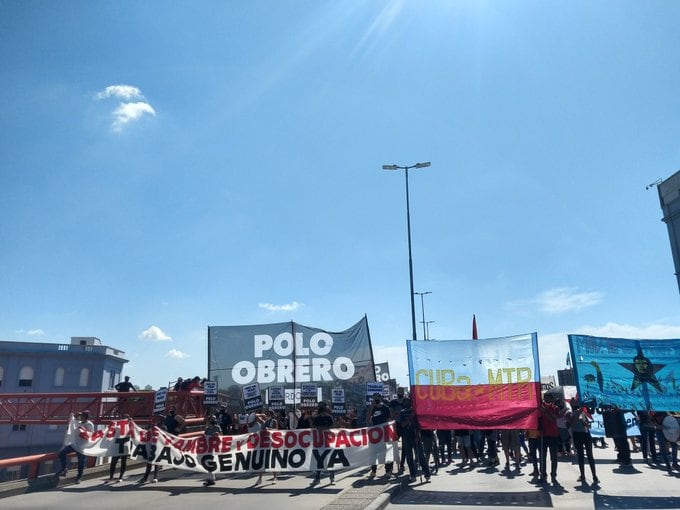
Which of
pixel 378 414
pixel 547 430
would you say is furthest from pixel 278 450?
pixel 547 430

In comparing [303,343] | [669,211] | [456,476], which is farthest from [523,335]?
[669,211]

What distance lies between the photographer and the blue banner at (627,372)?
10664 millimetres

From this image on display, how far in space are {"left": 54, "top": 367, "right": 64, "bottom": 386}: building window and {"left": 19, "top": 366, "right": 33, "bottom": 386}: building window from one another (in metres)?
2.18

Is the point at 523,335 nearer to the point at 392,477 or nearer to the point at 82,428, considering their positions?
the point at 392,477

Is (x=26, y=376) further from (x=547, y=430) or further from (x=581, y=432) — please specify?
(x=581, y=432)

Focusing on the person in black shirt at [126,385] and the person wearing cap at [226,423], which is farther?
the person in black shirt at [126,385]

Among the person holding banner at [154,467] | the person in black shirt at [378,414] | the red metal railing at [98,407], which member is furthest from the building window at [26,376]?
the person in black shirt at [378,414]

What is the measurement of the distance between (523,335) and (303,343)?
28.5ft

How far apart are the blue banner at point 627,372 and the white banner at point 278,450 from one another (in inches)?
175

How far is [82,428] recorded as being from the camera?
40.4 ft

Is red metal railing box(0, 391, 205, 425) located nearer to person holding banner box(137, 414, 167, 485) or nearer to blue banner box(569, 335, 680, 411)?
person holding banner box(137, 414, 167, 485)

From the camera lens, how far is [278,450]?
11266 millimetres

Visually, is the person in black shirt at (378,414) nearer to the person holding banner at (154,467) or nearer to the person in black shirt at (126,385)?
the person holding banner at (154,467)

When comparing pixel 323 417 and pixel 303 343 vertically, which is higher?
pixel 303 343
